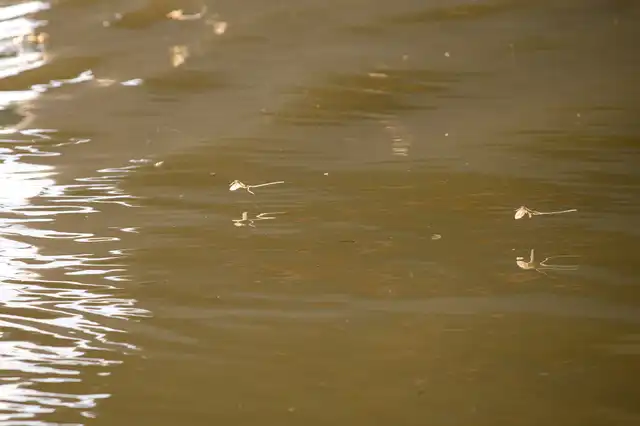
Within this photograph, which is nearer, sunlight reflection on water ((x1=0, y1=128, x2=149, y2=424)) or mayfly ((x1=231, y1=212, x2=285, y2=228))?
sunlight reflection on water ((x1=0, y1=128, x2=149, y2=424))

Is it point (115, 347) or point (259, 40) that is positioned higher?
point (259, 40)

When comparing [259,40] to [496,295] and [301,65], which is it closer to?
[301,65]

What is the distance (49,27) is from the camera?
2.09m

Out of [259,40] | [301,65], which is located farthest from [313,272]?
[259,40]

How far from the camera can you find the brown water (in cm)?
93

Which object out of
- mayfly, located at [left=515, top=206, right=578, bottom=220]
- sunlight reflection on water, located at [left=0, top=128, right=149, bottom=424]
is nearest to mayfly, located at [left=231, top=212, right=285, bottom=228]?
sunlight reflection on water, located at [left=0, top=128, right=149, bottom=424]

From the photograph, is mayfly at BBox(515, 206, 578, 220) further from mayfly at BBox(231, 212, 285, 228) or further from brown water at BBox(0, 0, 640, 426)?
mayfly at BBox(231, 212, 285, 228)

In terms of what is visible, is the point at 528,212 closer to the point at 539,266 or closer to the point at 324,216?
the point at 539,266

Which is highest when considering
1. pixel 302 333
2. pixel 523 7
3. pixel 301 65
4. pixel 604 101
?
pixel 523 7

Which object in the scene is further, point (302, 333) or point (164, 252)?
point (164, 252)

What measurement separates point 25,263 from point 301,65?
2.93ft

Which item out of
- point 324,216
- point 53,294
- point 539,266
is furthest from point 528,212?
point 53,294

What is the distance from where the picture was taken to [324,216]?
1272 mm

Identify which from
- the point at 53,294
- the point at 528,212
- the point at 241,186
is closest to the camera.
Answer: the point at 53,294
